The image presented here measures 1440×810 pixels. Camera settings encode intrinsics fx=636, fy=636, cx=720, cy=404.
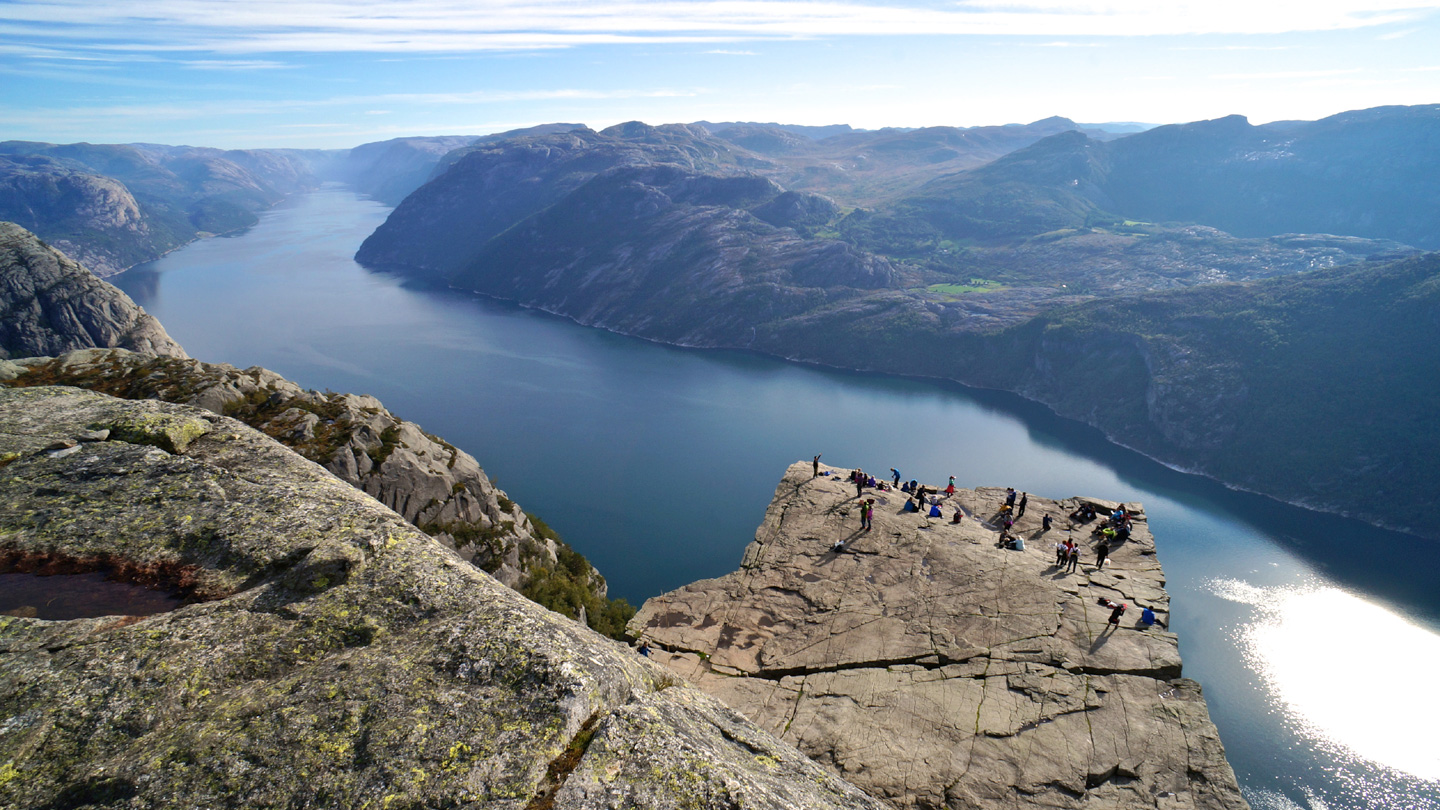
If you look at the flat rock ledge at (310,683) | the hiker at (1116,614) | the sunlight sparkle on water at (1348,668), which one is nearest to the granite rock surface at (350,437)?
the flat rock ledge at (310,683)

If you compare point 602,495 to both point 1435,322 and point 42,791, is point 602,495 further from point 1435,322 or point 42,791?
point 1435,322

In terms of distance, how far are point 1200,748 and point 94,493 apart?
3863 centimetres

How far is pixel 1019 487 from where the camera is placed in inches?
4951

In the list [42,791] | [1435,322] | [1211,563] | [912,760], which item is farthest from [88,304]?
[1435,322]

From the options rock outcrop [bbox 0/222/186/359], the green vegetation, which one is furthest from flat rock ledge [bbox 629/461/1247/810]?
rock outcrop [bbox 0/222/186/359]

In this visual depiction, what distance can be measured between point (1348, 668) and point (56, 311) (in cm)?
16999

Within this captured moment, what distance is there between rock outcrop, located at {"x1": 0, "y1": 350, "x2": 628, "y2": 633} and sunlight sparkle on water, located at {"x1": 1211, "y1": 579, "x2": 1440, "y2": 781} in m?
83.2

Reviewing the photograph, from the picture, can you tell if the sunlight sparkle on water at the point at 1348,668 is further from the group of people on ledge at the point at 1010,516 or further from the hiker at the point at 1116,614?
the hiker at the point at 1116,614

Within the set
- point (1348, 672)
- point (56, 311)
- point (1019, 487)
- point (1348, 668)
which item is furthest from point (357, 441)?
point (1019, 487)

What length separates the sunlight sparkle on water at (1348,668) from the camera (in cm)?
6850

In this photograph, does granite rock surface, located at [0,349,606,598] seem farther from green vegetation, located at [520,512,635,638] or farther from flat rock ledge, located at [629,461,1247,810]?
flat rock ledge, located at [629,461,1247,810]

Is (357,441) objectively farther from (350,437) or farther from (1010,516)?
(1010,516)

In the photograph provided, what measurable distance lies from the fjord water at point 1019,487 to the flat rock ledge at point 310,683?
7314 centimetres

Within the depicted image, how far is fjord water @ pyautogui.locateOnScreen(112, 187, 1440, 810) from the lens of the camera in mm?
70188
